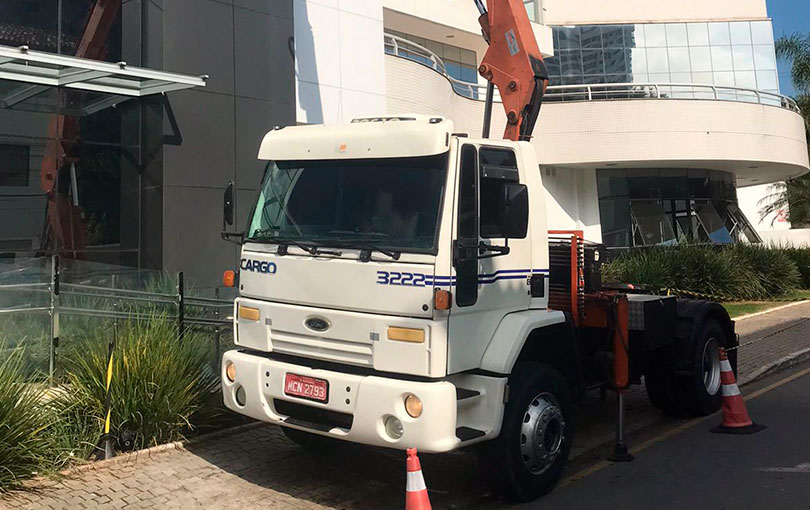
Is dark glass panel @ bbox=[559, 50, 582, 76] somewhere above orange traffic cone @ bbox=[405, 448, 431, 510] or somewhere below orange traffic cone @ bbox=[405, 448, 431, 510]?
above

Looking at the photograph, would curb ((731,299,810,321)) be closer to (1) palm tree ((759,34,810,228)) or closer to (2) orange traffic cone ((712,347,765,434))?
(2) orange traffic cone ((712,347,765,434))

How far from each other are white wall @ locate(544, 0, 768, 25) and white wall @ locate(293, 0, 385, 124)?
61.1 ft

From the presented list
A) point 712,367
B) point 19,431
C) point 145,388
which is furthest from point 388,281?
point 712,367

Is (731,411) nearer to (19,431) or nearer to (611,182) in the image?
(19,431)

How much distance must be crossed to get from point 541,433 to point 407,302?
1.53 m

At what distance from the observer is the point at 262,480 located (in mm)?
5785

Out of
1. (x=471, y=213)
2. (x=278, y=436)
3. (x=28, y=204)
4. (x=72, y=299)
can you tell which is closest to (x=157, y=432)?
(x=278, y=436)

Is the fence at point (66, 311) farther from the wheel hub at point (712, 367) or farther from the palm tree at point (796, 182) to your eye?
the palm tree at point (796, 182)

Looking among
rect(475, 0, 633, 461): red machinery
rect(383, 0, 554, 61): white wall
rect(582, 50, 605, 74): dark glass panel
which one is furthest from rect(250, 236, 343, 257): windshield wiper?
rect(582, 50, 605, 74): dark glass panel

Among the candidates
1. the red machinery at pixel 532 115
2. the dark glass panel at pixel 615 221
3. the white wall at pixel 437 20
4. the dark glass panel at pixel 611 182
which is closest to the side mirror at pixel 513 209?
the red machinery at pixel 532 115

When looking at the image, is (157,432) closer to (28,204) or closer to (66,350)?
(66,350)

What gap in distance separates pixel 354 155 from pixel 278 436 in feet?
10.2

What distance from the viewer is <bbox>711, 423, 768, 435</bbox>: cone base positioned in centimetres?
699

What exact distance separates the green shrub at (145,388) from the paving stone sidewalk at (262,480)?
0.89 feet
